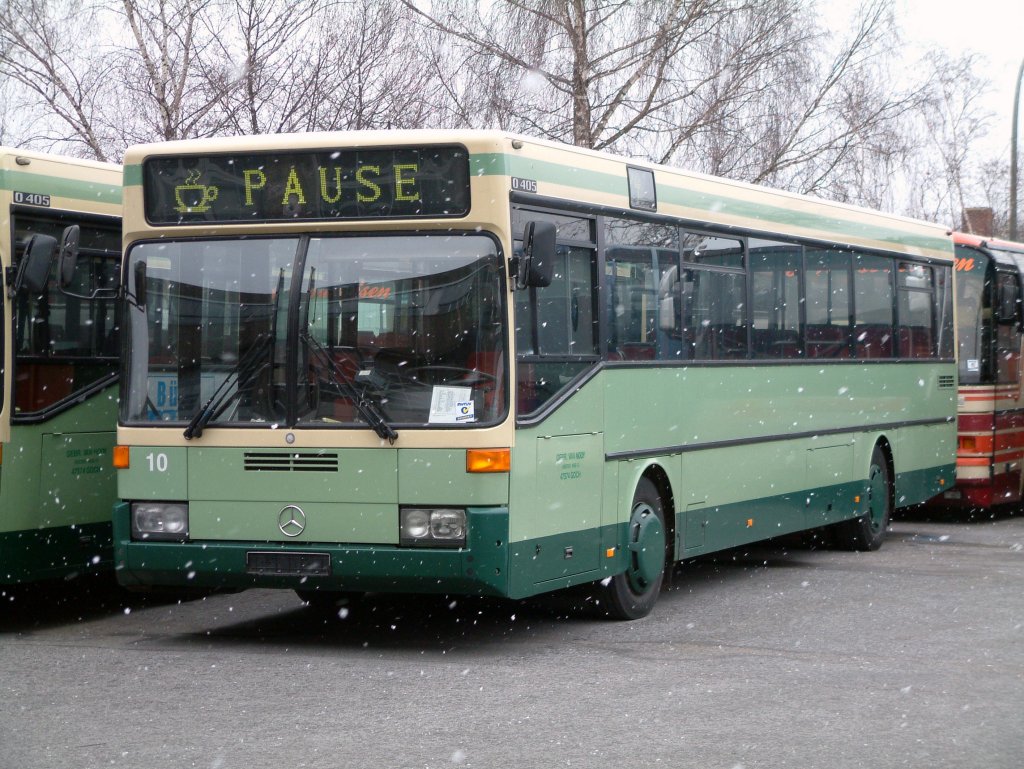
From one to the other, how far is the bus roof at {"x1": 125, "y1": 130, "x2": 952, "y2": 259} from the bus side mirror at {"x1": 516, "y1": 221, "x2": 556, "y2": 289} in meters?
0.33

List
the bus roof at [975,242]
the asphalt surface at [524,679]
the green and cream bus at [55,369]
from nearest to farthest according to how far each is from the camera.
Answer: the asphalt surface at [524,679]
the green and cream bus at [55,369]
the bus roof at [975,242]

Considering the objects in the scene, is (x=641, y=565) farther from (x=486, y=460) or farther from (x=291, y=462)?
(x=291, y=462)

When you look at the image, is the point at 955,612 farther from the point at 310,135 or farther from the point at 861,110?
the point at 861,110

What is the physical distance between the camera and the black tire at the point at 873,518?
51.4 ft

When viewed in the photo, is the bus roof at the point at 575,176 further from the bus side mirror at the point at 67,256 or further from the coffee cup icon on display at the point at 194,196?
the bus side mirror at the point at 67,256

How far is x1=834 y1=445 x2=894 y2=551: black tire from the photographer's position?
15672 millimetres

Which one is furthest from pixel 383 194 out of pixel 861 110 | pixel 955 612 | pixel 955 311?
pixel 861 110

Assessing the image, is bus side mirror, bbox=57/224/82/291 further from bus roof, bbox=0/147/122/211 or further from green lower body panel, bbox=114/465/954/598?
green lower body panel, bbox=114/465/954/598

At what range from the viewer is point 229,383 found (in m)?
9.77

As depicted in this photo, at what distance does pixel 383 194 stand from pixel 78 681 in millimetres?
3193

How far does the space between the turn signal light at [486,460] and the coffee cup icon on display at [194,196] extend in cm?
224

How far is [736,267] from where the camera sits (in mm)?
12688

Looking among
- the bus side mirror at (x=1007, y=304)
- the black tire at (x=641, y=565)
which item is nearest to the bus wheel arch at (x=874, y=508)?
the bus side mirror at (x=1007, y=304)

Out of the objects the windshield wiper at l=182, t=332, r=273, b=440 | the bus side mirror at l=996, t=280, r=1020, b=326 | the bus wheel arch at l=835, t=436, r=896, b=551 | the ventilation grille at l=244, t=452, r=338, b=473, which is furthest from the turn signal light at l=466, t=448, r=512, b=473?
the bus side mirror at l=996, t=280, r=1020, b=326
